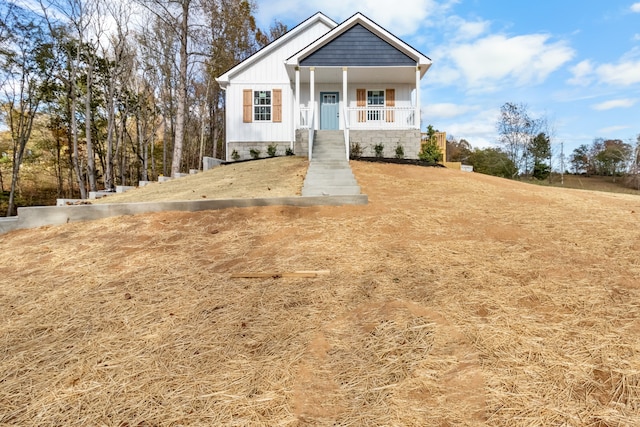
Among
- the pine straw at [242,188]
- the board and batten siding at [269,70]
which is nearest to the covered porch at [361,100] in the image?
the board and batten siding at [269,70]

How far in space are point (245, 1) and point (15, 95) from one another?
15477 mm

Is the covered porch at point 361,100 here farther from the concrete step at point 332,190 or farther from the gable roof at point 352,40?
the concrete step at point 332,190

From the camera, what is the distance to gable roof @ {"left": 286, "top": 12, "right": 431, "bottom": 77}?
1271 cm

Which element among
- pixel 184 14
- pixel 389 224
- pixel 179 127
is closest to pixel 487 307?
pixel 389 224

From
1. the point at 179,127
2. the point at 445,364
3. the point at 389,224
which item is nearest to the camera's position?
the point at 445,364

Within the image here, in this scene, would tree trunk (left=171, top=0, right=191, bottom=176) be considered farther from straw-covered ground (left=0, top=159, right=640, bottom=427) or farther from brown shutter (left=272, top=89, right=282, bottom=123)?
straw-covered ground (left=0, top=159, right=640, bottom=427)

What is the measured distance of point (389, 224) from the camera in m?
5.12

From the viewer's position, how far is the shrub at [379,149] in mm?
13828

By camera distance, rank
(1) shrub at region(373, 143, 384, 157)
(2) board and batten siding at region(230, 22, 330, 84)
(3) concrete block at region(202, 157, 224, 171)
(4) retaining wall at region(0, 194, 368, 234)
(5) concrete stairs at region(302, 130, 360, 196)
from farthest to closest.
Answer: (2) board and batten siding at region(230, 22, 330, 84), (3) concrete block at region(202, 157, 224, 171), (1) shrub at region(373, 143, 384, 157), (5) concrete stairs at region(302, 130, 360, 196), (4) retaining wall at region(0, 194, 368, 234)

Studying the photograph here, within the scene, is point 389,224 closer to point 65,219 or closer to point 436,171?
point 65,219

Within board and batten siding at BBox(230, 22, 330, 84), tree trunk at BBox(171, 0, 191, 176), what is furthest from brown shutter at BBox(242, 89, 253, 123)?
tree trunk at BBox(171, 0, 191, 176)

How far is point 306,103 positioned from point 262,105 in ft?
6.76

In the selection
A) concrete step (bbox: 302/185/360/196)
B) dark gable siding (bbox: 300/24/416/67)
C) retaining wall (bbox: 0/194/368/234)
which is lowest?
retaining wall (bbox: 0/194/368/234)

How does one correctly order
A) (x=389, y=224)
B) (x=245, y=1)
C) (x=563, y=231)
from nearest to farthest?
(x=563, y=231)
(x=389, y=224)
(x=245, y=1)
